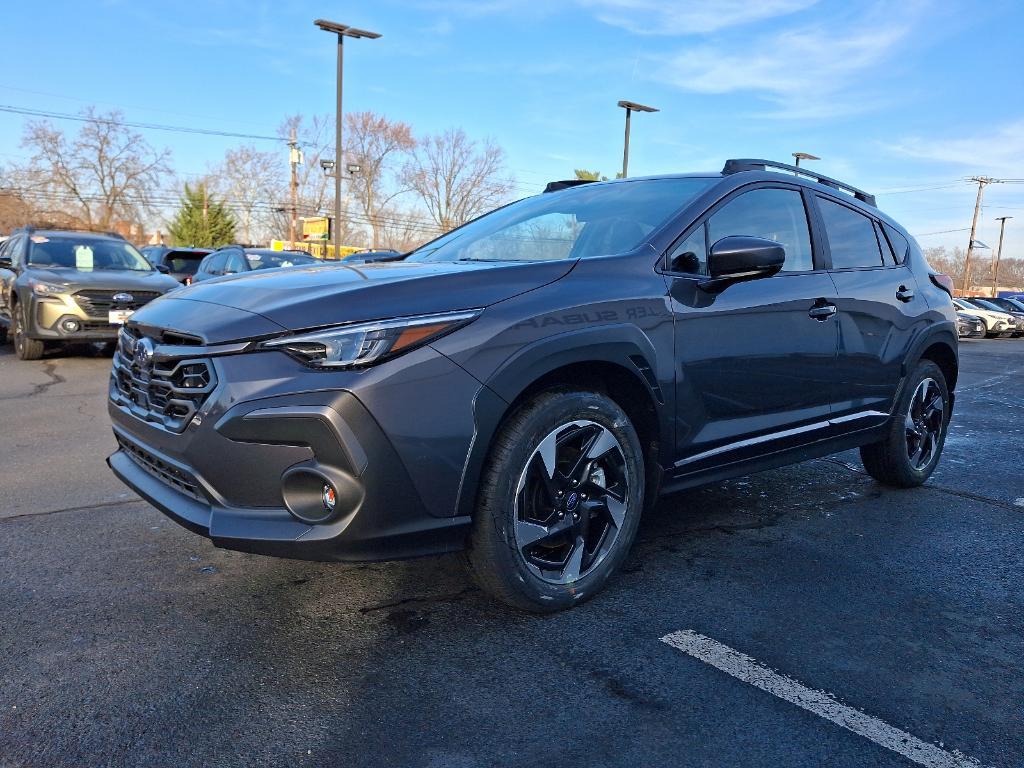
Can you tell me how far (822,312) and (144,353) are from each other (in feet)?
9.38

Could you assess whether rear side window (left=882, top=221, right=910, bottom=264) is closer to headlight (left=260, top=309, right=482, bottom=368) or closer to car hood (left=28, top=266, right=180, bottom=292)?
headlight (left=260, top=309, right=482, bottom=368)

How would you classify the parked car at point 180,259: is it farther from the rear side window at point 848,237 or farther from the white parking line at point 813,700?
the white parking line at point 813,700

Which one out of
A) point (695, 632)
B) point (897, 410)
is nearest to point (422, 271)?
point (695, 632)

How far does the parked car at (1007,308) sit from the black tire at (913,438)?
2930cm

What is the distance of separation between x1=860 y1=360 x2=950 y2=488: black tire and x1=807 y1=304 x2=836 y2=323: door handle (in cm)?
97

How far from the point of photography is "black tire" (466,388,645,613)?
8.32 feet

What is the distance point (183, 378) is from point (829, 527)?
304cm

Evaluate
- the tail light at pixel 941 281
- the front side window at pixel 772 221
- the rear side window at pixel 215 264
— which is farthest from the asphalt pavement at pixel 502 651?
the rear side window at pixel 215 264

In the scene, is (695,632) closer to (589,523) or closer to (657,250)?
(589,523)

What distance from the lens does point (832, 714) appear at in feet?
7.25

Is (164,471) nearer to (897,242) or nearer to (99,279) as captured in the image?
(897,242)

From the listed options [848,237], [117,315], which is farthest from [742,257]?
[117,315]

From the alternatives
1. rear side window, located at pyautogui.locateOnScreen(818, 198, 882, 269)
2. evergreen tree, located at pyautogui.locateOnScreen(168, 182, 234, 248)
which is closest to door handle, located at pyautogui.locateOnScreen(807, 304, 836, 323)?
rear side window, located at pyautogui.locateOnScreen(818, 198, 882, 269)

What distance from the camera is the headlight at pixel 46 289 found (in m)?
8.84
